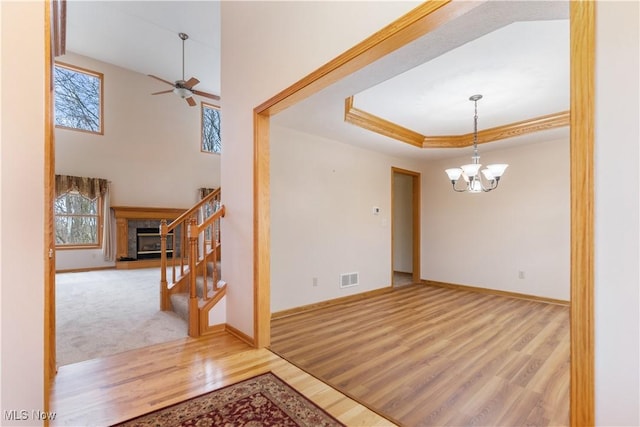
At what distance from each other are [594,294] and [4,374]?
2194 mm

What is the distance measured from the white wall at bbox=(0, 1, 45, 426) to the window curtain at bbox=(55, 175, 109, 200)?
6.86m

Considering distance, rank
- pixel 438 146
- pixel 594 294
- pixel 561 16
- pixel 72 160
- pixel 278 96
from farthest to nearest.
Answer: pixel 72 160 < pixel 438 146 < pixel 278 96 < pixel 561 16 < pixel 594 294

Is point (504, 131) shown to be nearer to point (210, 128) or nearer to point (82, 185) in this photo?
point (210, 128)

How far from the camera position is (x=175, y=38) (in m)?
5.72

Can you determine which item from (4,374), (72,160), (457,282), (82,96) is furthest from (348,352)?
(82,96)

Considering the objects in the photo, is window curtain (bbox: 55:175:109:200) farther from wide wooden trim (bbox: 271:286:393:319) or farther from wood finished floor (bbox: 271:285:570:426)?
wood finished floor (bbox: 271:285:570:426)

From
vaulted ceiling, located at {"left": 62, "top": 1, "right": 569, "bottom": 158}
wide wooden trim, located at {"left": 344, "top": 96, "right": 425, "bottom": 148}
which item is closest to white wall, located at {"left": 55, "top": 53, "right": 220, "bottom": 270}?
vaulted ceiling, located at {"left": 62, "top": 1, "right": 569, "bottom": 158}

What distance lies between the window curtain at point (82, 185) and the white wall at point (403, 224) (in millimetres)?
7074

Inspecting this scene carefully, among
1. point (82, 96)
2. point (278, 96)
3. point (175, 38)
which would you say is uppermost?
point (175, 38)

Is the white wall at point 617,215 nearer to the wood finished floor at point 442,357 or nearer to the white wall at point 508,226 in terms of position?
the wood finished floor at point 442,357

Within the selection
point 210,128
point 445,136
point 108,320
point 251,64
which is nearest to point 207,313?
point 108,320

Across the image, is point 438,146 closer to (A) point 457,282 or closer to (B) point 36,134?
(A) point 457,282

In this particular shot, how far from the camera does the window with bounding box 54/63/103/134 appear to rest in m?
6.70

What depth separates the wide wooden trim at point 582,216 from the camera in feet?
3.25
